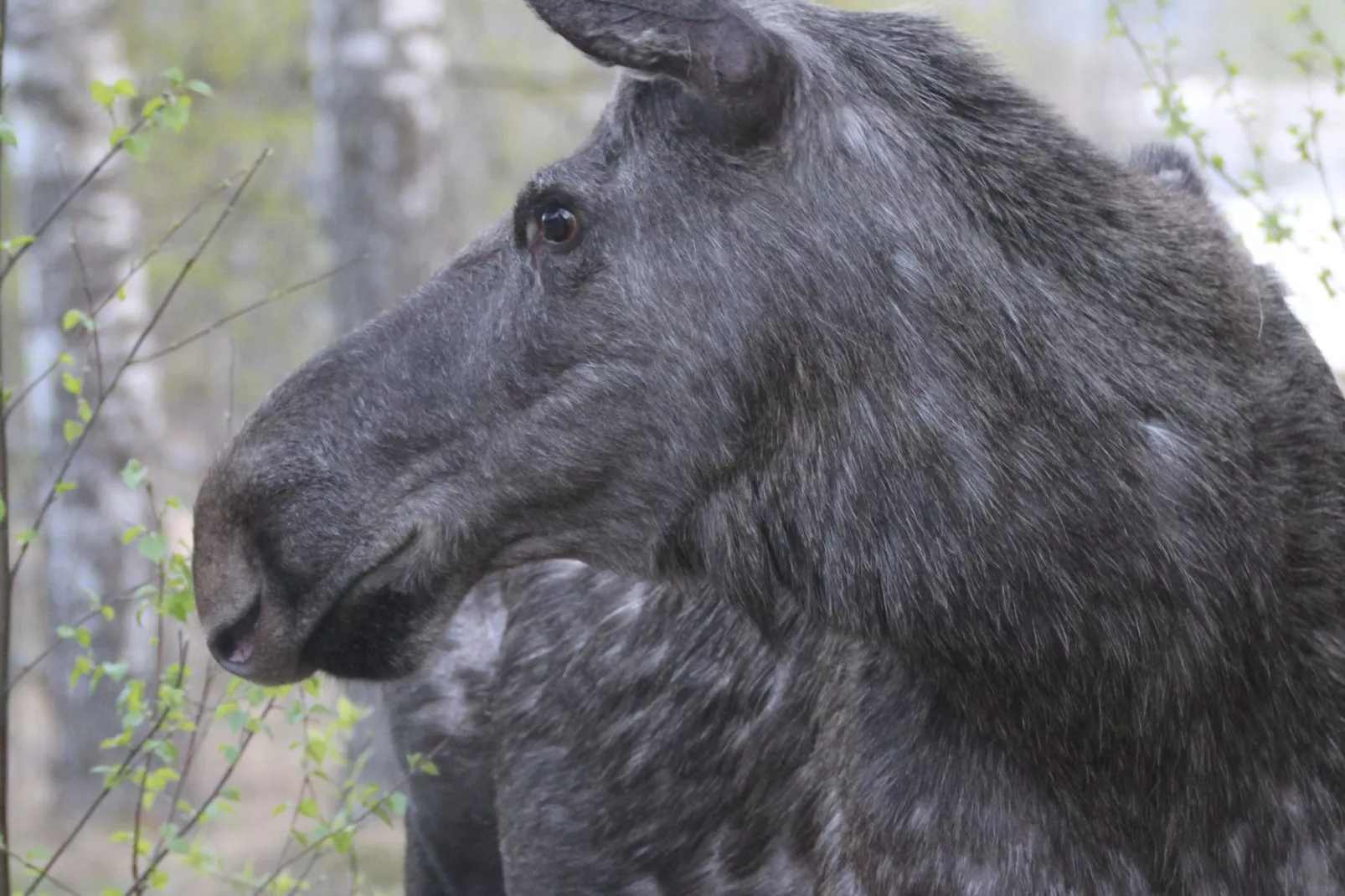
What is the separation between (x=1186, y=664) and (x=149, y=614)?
8297 mm

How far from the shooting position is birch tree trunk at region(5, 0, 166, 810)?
8875 mm

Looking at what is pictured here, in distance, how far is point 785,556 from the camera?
2.86m

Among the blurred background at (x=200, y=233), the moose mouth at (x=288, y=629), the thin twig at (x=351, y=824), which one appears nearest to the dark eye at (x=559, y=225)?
the moose mouth at (x=288, y=629)

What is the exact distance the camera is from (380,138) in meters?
8.13

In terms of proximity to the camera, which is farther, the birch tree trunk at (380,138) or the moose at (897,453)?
the birch tree trunk at (380,138)

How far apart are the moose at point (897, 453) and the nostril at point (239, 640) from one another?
1 cm

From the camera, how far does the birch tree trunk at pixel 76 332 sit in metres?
8.88

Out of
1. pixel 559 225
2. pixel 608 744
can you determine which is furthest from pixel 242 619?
pixel 608 744

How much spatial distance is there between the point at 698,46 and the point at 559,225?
0.45m

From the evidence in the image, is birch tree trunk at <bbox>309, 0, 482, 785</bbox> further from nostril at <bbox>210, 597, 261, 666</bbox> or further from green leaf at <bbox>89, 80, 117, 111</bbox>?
nostril at <bbox>210, 597, 261, 666</bbox>

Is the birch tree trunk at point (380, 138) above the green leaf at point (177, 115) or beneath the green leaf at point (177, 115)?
beneath

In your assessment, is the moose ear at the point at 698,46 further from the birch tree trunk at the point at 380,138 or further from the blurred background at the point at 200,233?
the birch tree trunk at the point at 380,138

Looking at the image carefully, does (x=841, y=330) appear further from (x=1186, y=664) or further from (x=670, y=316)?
(x=1186, y=664)

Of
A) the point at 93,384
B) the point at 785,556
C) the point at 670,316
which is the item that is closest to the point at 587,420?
the point at 670,316
